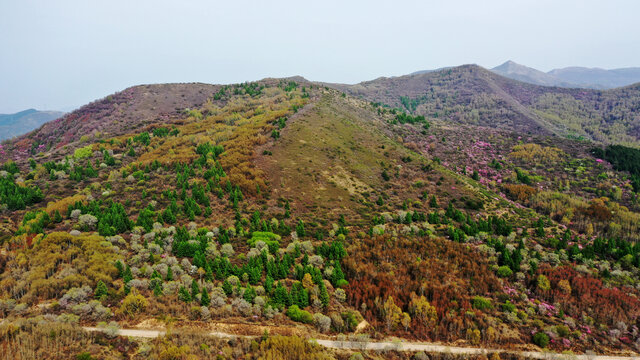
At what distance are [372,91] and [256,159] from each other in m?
145

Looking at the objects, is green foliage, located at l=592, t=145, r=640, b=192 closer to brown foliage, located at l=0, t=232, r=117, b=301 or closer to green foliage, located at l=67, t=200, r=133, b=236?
brown foliage, located at l=0, t=232, r=117, b=301

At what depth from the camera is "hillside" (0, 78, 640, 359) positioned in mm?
17891

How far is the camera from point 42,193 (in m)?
35.2

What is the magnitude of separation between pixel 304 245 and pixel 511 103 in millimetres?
152945

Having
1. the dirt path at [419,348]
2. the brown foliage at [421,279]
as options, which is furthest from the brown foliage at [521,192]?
the dirt path at [419,348]

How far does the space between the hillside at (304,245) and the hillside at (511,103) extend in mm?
58330

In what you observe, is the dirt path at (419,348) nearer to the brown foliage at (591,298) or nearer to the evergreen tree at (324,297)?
the evergreen tree at (324,297)

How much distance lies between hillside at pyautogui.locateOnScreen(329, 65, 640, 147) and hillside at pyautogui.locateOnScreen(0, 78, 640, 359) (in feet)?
191

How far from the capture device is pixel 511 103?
135250mm

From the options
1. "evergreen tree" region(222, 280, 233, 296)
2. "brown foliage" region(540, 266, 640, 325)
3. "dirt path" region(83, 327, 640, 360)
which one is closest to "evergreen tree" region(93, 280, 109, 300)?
"dirt path" region(83, 327, 640, 360)

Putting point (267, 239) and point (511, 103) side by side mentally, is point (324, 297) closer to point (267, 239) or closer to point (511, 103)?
point (267, 239)

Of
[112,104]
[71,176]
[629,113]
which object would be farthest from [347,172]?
[629,113]

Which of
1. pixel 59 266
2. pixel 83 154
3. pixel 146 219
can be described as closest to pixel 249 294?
pixel 59 266

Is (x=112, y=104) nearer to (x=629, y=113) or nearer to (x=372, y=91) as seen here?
(x=372, y=91)
